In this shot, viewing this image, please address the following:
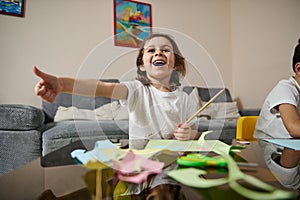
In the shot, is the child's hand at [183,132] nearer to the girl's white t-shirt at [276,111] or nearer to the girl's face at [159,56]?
the girl's face at [159,56]

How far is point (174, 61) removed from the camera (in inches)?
25.0

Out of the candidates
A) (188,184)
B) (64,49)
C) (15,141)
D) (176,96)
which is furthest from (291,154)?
(64,49)

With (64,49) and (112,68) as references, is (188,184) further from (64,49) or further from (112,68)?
(64,49)

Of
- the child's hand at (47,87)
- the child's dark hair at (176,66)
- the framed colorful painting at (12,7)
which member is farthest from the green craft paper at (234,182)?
the framed colorful painting at (12,7)

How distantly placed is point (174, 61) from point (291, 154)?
0.33 m

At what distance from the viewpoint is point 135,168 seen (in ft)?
1.01

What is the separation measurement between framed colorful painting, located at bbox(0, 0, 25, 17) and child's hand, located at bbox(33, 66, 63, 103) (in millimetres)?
1875

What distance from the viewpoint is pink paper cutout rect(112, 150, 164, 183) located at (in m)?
0.30

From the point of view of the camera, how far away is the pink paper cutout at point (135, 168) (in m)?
0.30

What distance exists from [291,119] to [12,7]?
1.98 meters

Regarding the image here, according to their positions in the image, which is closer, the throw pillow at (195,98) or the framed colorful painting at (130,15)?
the throw pillow at (195,98)

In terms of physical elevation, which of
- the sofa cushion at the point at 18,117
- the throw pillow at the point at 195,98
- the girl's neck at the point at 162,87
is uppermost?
the girl's neck at the point at 162,87

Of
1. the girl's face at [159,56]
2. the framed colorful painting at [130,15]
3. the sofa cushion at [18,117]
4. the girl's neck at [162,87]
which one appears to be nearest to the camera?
the girl's face at [159,56]

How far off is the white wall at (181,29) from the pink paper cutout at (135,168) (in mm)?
1699
